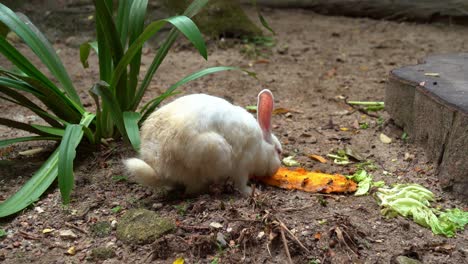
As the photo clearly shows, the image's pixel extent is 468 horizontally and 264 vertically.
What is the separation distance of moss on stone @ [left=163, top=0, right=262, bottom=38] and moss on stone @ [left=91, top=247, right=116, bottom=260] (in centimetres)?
424

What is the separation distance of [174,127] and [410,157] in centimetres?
156

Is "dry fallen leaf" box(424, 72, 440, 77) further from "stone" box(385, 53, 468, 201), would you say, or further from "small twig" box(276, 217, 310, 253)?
"small twig" box(276, 217, 310, 253)

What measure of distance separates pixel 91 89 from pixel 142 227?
30.8 inches

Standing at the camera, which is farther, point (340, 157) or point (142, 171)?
point (340, 157)

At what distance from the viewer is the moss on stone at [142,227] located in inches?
98.3

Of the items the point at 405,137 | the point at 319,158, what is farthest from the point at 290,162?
the point at 405,137

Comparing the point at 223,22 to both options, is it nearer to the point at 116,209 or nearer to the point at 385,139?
the point at 385,139

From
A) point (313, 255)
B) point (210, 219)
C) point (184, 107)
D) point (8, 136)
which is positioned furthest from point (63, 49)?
point (313, 255)

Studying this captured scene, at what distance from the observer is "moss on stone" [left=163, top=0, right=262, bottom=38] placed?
6.39 metres

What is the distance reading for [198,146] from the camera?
270 cm

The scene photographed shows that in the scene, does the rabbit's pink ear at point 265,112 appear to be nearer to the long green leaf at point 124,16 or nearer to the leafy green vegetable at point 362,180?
the leafy green vegetable at point 362,180

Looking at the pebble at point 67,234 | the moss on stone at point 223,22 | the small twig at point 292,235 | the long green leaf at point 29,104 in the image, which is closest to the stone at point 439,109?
the small twig at point 292,235

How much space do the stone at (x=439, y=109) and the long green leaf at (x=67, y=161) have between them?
1.93m

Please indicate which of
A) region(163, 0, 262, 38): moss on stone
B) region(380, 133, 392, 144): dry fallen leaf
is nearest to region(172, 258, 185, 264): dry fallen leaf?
region(380, 133, 392, 144): dry fallen leaf
